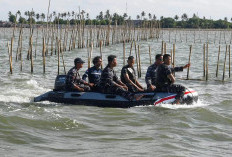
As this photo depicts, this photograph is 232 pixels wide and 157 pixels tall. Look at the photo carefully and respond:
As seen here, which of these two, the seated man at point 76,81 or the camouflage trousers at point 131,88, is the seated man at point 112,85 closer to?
the camouflage trousers at point 131,88

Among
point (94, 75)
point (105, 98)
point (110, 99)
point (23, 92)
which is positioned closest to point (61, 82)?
point (94, 75)

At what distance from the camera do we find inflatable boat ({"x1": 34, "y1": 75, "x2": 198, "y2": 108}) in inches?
584

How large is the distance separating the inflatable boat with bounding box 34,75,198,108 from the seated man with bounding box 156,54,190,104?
147mm

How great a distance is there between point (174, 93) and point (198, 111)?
36.1 inches

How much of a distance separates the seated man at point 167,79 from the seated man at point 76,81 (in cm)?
216

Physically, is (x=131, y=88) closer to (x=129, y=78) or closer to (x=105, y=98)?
(x=129, y=78)

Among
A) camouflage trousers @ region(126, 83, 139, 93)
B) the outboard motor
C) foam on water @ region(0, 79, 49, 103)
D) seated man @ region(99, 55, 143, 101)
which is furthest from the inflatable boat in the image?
foam on water @ region(0, 79, 49, 103)

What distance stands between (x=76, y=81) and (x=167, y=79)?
112 inches

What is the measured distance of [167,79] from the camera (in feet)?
48.2

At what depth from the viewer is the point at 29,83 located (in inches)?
829

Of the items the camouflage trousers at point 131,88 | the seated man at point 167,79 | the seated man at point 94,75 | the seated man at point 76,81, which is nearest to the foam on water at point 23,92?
the seated man at point 76,81

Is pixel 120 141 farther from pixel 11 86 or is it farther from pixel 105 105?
pixel 11 86

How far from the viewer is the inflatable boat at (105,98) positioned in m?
14.8

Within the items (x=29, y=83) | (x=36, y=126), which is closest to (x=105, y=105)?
(x=36, y=126)
